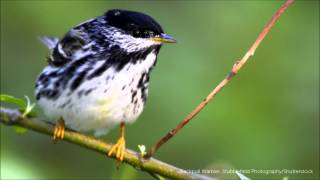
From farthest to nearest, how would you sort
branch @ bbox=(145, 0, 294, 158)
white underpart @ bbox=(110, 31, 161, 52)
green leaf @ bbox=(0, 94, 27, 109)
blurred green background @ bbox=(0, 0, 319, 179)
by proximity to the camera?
blurred green background @ bbox=(0, 0, 319, 179) < white underpart @ bbox=(110, 31, 161, 52) < green leaf @ bbox=(0, 94, 27, 109) < branch @ bbox=(145, 0, 294, 158)

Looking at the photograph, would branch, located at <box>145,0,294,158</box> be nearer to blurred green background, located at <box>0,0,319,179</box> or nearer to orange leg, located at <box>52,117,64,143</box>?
orange leg, located at <box>52,117,64,143</box>

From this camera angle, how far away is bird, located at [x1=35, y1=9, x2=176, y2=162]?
16.3 ft

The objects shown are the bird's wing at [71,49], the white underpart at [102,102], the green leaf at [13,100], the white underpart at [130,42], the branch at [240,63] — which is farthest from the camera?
the bird's wing at [71,49]

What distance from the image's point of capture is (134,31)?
16.9ft

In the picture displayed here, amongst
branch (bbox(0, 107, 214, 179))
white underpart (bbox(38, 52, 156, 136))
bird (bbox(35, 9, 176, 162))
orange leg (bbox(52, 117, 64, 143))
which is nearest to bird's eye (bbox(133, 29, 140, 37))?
bird (bbox(35, 9, 176, 162))

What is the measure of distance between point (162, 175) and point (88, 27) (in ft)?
6.95

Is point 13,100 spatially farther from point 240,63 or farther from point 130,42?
point 130,42

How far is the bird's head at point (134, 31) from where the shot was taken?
4996 mm

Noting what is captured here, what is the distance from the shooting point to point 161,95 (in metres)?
6.91

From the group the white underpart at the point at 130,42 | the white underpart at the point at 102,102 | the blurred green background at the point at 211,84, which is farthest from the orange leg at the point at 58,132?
the blurred green background at the point at 211,84

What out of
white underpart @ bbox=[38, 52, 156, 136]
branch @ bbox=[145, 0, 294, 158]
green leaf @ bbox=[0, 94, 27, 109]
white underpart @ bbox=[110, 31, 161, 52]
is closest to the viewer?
branch @ bbox=[145, 0, 294, 158]

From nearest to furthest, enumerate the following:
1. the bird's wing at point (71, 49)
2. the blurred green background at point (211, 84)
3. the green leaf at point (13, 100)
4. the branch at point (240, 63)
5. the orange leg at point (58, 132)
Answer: the branch at point (240, 63)
the green leaf at point (13, 100)
the orange leg at point (58, 132)
the bird's wing at point (71, 49)
the blurred green background at point (211, 84)

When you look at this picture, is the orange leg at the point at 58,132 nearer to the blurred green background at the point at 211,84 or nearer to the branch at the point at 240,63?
the branch at the point at 240,63

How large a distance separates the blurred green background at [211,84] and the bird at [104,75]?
1180mm
